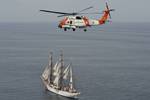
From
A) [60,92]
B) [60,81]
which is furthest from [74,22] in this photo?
[60,81]

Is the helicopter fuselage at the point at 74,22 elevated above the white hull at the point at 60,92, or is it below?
above

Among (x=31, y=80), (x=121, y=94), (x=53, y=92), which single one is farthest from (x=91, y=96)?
(x=31, y=80)

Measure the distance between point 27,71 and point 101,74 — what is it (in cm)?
3348

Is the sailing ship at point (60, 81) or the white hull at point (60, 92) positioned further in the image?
the sailing ship at point (60, 81)

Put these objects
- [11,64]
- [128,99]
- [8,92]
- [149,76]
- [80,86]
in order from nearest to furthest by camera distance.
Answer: [128,99], [8,92], [80,86], [149,76], [11,64]

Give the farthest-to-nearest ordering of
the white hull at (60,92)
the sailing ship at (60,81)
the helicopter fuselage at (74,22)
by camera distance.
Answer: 1. the sailing ship at (60,81)
2. the white hull at (60,92)
3. the helicopter fuselage at (74,22)

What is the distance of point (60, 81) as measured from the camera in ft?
495

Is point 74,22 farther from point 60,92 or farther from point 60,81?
point 60,81

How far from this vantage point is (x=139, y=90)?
456 ft

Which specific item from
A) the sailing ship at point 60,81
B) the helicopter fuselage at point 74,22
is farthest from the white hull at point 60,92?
the helicopter fuselage at point 74,22

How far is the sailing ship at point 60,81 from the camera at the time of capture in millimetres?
141750

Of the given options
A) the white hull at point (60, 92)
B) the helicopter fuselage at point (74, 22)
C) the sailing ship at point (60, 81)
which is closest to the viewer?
the helicopter fuselage at point (74, 22)

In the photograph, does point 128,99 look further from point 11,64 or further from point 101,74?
point 11,64

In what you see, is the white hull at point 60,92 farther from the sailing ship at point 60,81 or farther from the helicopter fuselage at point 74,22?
the helicopter fuselage at point 74,22
